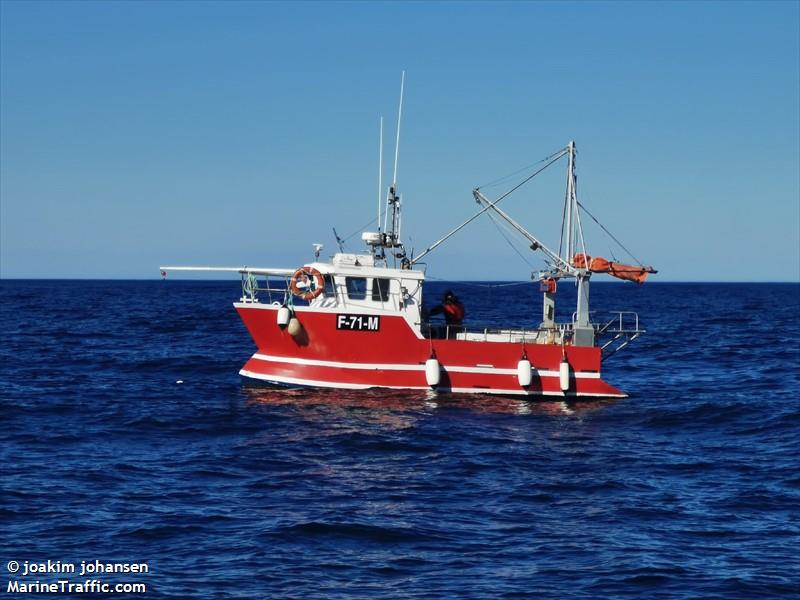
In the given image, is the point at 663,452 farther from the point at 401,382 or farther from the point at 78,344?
the point at 78,344

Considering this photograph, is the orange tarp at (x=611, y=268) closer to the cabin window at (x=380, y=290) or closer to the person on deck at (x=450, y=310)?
the person on deck at (x=450, y=310)

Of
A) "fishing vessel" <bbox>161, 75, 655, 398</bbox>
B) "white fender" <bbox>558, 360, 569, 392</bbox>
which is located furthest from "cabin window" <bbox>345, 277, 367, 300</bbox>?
"white fender" <bbox>558, 360, 569, 392</bbox>

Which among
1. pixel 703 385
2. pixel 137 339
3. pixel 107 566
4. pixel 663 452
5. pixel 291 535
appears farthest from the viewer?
pixel 137 339

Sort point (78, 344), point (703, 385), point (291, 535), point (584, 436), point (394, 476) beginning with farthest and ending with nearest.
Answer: point (78, 344)
point (703, 385)
point (584, 436)
point (394, 476)
point (291, 535)

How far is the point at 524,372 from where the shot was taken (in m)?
31.9

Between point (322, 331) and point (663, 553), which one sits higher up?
point (322, 331)

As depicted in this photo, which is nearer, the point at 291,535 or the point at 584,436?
the point at 291,535

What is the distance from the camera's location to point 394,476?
874 inches

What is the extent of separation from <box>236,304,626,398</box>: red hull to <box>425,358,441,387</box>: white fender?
1.61 feet

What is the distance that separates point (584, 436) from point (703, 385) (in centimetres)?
Result: 1351

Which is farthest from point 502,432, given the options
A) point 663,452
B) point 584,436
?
point 663,452

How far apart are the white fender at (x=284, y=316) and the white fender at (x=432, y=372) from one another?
4.56 meters

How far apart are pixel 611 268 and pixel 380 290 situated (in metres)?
7.92

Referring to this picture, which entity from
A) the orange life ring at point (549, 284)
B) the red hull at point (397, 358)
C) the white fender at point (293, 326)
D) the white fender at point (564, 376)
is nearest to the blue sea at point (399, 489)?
the red hull at point (397, 358)
